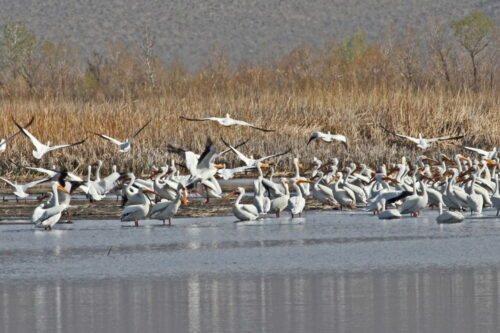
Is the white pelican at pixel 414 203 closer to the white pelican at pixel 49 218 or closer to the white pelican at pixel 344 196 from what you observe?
the white pelican at pixel 344 196

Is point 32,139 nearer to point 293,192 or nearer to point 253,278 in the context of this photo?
point 293,192

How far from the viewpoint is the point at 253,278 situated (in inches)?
372

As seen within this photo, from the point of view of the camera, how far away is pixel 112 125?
23.7 metres

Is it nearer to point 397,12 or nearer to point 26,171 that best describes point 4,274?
point 26,171

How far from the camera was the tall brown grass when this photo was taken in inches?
899

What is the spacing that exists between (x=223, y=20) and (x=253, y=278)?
258ft

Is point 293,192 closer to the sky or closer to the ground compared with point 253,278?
closer to the sky

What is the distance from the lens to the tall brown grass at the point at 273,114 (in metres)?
22.8

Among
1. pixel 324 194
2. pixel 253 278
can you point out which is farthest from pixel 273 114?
pixel 253 278

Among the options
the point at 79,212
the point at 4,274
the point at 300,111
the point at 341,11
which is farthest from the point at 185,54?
the point at 4,274

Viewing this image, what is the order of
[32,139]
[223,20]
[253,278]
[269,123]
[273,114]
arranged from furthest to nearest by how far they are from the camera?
[223,20] < [273,114] < [269,123] < [32,139] < [253,278]

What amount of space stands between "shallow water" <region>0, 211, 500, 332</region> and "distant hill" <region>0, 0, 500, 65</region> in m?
68.4

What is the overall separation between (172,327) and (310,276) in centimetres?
219

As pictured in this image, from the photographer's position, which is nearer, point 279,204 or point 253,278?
point 253,278
